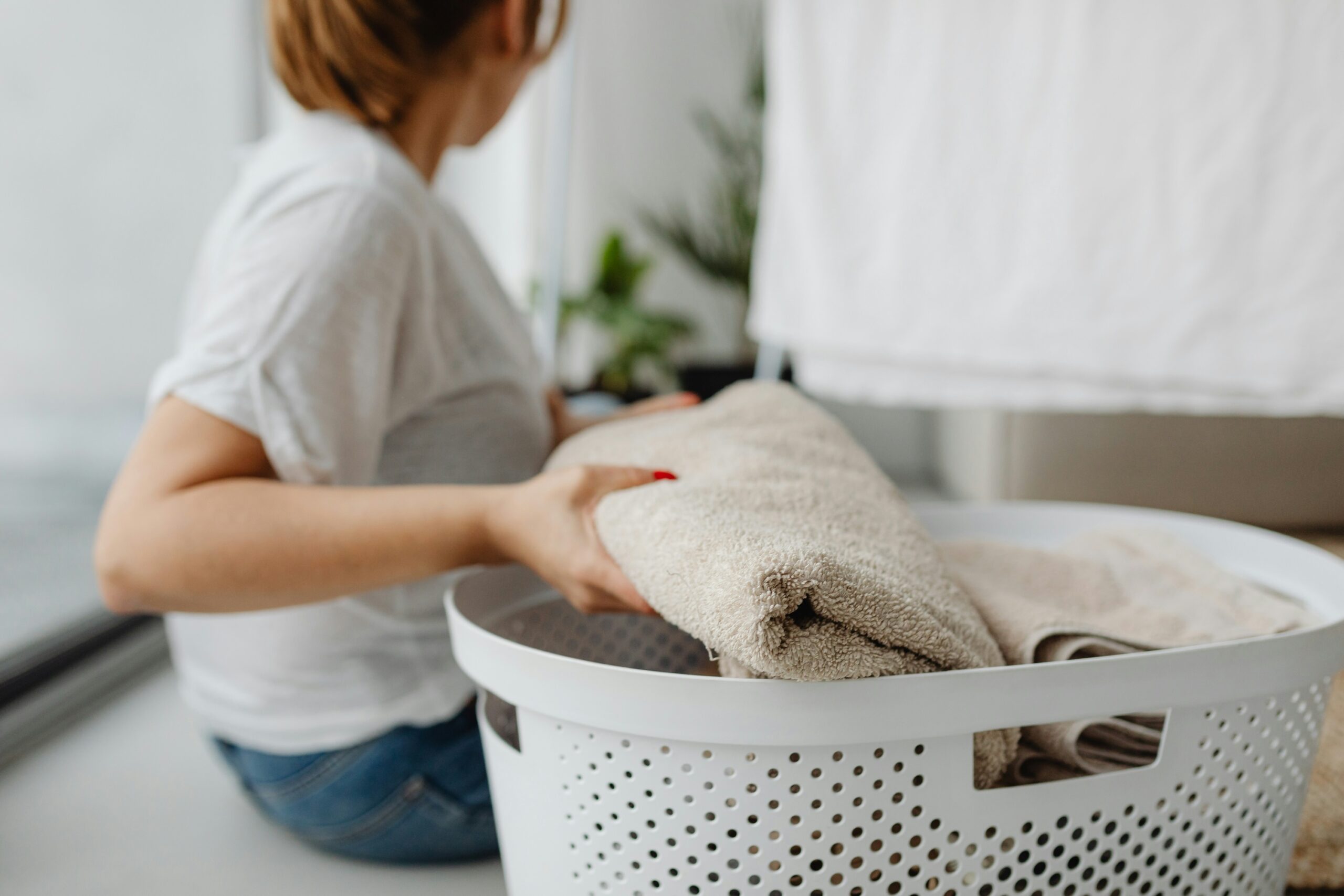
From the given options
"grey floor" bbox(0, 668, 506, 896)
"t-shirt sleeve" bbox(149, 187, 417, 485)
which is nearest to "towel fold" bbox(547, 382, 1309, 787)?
"t-shirt sleeve" bbox(149, 187, 417, 485)

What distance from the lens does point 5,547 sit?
1.32 metres

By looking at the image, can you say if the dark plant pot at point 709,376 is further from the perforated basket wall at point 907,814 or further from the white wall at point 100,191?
the perforated basket wall at point 907,814

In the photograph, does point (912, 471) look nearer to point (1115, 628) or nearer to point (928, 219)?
point (928, 219)

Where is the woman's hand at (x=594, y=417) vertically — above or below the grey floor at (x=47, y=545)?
above

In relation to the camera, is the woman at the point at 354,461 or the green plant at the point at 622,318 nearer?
the woman at the point at 354,461

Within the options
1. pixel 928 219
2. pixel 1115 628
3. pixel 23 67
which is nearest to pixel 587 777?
pixel 1115 628

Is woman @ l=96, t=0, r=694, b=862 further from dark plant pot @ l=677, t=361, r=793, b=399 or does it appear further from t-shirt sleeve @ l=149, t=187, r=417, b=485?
dark plant pot @ l=677, t=361, r=793, b=399

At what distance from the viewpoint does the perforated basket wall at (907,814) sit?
0.34m

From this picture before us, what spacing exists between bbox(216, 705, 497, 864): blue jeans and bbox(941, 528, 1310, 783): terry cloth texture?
0.33 m

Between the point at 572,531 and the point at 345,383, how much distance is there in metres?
0.19

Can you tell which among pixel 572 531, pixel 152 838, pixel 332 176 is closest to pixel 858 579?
pixel 572 531

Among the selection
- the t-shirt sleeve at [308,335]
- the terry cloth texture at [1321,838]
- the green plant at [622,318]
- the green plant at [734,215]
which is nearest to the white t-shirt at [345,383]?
the t-shirt sleeve at [308,335]

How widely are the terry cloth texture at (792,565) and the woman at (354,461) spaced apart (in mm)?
37

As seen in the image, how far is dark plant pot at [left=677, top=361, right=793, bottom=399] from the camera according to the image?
6.73ft
